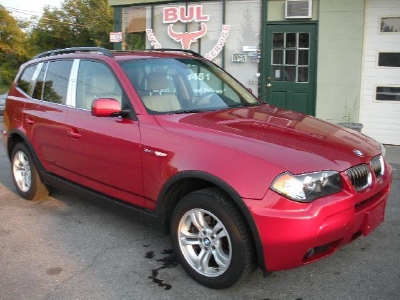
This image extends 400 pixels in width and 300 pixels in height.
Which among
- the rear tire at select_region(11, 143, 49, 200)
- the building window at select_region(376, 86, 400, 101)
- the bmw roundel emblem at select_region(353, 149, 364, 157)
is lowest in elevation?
the rear tire at select_region(11, 143, 49, 200)

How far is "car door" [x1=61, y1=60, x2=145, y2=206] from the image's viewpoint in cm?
392

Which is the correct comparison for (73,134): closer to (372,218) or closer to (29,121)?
(29,121)

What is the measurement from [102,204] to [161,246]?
26.1 inches

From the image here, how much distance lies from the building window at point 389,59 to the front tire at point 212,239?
7006 mm

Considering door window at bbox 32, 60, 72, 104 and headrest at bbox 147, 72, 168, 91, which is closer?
headrest at bbox 147, 72, 168, 91

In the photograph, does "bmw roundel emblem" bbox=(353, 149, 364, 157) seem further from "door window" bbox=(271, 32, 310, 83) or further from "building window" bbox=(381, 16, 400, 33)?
"door window" bbox=(271, 32, 310, 83)

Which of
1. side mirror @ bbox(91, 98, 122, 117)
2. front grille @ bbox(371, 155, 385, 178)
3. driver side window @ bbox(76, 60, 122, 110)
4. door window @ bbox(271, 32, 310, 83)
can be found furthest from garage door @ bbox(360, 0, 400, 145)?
side mirror @ bbox(91, 98, 122, 117)

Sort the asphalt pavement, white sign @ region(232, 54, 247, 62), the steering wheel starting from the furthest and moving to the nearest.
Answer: white sign @ region(232, 54, 247, 62), the steering wheel, the asphalt pavement

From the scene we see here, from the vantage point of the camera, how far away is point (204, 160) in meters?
3.36

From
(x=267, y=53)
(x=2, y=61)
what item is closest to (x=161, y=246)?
(x=267, y=53)

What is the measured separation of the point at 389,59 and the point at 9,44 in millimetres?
38248

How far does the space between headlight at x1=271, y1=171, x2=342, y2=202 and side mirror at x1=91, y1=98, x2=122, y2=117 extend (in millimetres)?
1563

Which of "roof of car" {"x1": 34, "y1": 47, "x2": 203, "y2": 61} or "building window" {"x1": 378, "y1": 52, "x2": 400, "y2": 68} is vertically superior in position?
"building window" {"x1": 378, "y1": 52, "x2": 400, "y2": 68}

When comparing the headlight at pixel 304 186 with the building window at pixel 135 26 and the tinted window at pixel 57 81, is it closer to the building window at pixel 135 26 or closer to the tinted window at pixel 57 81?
the tinted window at pixel 57 81
